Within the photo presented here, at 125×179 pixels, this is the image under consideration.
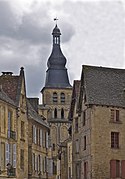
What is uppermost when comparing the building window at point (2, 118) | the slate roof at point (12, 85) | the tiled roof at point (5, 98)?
the slate roof at point (12, 85)

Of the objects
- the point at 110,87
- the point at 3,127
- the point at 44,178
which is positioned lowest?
the point at 44,178

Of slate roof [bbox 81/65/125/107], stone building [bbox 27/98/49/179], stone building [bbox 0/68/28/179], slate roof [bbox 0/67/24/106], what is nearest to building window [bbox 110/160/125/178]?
slate roof [bbox 81/65/125/107]

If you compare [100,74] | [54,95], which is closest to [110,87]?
[100,74]

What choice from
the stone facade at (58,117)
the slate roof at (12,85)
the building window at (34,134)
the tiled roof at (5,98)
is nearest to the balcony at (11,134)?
the tiled roof at (5,98)

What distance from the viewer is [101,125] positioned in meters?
64.6

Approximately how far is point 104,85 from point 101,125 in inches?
212

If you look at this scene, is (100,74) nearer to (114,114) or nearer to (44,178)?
(114,114)

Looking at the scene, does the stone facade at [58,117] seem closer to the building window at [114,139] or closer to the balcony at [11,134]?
the building window at [114,139]

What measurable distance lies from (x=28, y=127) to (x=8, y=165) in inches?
382

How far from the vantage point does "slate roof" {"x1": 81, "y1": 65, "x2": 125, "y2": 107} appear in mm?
65625

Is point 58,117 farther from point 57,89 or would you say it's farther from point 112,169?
point 112,169

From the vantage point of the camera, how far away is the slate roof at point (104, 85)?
65625mm

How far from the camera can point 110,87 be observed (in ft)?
223

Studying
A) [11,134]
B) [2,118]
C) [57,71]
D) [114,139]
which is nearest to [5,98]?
[2,118]
